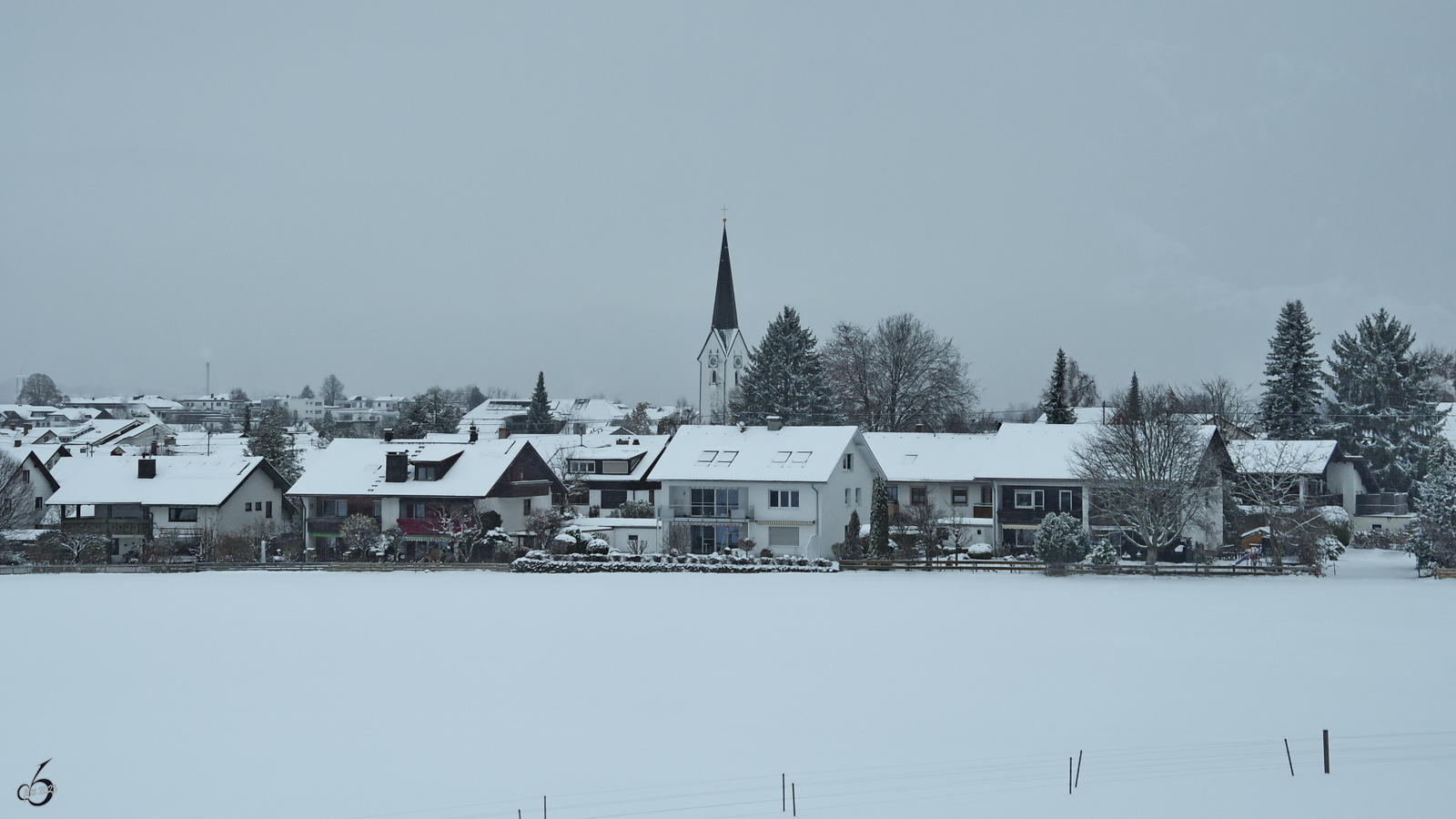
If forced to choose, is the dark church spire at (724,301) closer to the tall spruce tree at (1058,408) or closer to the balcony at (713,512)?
the tall spruce tree at (1058,408)

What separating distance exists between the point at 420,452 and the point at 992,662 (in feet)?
120

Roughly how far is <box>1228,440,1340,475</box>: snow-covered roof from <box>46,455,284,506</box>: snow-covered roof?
45.8 m

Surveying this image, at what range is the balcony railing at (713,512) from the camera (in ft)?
160

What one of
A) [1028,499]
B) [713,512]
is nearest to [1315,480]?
[1028,499]

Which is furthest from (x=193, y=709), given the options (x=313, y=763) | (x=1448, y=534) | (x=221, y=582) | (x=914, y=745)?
(x=1448, y=534)

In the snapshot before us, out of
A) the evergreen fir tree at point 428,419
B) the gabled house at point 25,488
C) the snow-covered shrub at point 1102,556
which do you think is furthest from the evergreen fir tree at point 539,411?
the snow-covered shrub at point 1102,556

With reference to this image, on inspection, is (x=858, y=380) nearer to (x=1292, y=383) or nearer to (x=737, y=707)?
(x=1292, y=383)

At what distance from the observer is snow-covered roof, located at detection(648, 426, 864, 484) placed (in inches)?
1921

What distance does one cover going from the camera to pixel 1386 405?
61.1 metres

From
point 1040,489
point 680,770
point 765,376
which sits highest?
point 765,376

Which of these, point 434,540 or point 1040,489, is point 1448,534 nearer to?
point 1040,489

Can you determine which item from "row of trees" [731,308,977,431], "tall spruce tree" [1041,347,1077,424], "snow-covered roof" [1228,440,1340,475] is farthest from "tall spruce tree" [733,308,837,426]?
"snow-covered roof" [1228,440,1340,475]

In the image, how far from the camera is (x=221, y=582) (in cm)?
4228

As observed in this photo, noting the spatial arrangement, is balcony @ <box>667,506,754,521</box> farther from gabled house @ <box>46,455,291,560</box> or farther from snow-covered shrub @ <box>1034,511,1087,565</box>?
gabled house @ <box>46,455,291,560</box>
